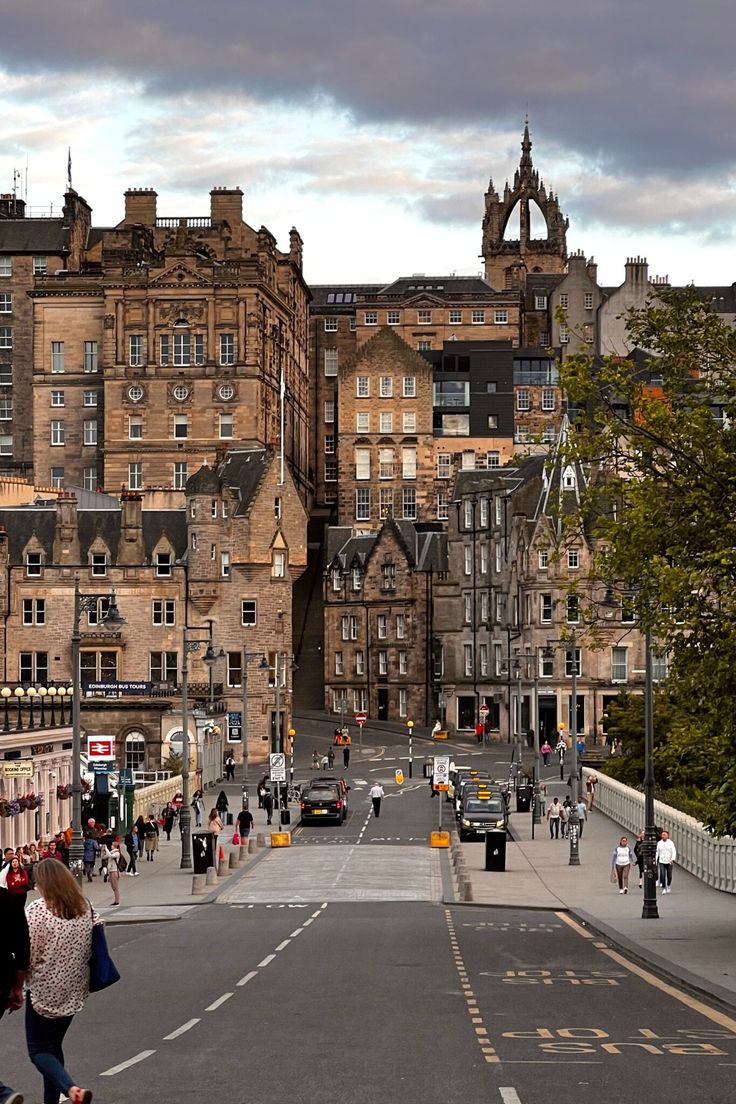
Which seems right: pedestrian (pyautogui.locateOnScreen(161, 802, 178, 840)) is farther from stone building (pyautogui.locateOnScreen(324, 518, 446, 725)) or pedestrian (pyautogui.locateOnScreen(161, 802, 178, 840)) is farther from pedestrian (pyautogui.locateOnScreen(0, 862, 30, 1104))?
stone building (pyautogui.locateOnScreen(324, 518, 446, 725))

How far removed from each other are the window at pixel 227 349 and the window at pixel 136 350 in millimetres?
5954

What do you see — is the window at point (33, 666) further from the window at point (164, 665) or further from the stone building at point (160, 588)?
the window at point (164, 665)

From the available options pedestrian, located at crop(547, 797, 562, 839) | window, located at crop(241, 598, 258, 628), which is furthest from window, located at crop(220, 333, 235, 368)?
pedestrian, located at crop(547, 797, 562, 839)

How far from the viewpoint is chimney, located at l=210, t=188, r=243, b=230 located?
157775 millimetres

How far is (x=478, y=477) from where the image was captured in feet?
467

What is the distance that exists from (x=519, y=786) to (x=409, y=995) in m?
63.3

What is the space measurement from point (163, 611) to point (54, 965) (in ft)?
341

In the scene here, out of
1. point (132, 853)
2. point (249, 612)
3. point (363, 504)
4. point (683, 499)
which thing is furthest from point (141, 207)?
point (683, 499)

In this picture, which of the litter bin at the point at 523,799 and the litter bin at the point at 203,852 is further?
the litter bin at the point at 523,799

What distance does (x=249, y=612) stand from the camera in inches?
4680

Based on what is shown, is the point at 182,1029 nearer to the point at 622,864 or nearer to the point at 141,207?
the point at 622,864

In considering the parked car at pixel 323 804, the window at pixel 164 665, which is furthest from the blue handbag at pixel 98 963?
the window at pixel 164 665

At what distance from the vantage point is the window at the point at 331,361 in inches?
7279

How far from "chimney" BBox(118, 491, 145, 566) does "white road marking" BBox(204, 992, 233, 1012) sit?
9298 cm
